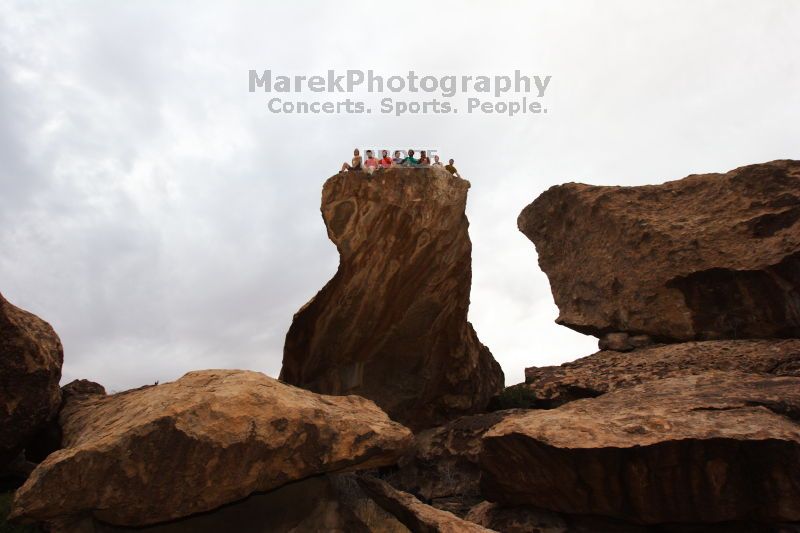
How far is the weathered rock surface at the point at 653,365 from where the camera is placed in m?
14.5

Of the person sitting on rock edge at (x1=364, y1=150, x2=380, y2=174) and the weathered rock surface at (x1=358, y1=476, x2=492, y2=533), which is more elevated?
the person sitting on rock edge at (x1=364, y1=150, x2=380, y2=174)

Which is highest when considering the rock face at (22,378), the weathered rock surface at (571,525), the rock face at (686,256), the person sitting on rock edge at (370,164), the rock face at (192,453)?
the person sitting on rock edge at (370,164)

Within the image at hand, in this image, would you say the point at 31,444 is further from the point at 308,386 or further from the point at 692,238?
the point at 692,238

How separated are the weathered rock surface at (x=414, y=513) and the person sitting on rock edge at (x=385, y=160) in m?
8.49

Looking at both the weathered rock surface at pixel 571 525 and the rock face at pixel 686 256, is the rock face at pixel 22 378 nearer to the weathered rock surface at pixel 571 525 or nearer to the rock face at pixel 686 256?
the weathered rock surface at pixel 571 525

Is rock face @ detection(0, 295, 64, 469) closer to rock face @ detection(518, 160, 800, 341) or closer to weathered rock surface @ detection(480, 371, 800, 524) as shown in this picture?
weathered rock surface @ detection(480, 371, 800, 524)

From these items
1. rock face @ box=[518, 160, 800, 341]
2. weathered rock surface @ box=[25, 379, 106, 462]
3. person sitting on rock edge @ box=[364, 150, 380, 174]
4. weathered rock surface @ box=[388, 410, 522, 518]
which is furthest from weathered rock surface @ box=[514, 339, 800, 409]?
weathered rock surface @ box=[25, 379, 106, 462]

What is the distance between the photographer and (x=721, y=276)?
1681 cm

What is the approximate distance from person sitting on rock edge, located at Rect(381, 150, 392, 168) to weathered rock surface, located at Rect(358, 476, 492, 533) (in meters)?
8.49

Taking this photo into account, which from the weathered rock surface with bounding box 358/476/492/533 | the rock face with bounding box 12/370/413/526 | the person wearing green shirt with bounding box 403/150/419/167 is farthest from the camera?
the person wearing green shirt with bounding box 403/150/419/167

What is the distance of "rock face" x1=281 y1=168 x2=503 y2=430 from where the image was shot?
1570cm

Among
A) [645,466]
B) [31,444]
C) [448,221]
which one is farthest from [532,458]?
[31,444]

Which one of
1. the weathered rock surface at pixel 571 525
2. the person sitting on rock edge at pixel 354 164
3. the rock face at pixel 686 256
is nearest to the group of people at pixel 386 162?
the person sitting on rock edge at pixel 354 164

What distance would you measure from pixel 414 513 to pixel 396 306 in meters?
7.61
